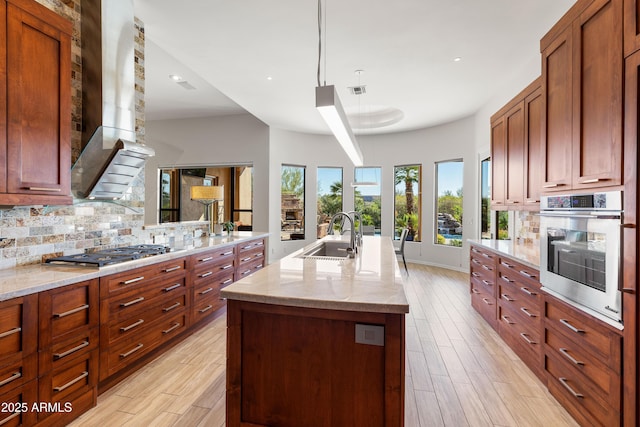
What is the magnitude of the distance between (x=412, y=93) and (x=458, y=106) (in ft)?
3.80

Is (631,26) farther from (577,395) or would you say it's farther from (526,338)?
(526,338)

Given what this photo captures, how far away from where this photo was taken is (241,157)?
6559 mm

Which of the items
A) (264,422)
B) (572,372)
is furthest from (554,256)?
(264,422)

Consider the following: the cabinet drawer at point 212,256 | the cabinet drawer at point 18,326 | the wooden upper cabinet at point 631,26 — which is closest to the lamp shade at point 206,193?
the cabinet drawer at point 212,256

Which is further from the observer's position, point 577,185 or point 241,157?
point 241,157

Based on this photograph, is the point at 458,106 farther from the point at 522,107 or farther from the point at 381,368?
the point at 381,368

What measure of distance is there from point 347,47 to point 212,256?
2719 mm

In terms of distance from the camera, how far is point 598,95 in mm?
1725

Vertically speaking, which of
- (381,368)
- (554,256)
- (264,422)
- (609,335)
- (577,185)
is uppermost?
(577,185)

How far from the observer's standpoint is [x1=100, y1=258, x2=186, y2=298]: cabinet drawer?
2.07 m

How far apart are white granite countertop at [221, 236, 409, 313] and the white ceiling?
2.27 m

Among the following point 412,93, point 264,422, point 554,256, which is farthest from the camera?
point 412,93

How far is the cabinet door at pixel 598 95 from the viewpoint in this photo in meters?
1.58

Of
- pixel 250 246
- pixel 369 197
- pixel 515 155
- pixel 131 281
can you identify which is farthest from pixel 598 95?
pixel 369 197
